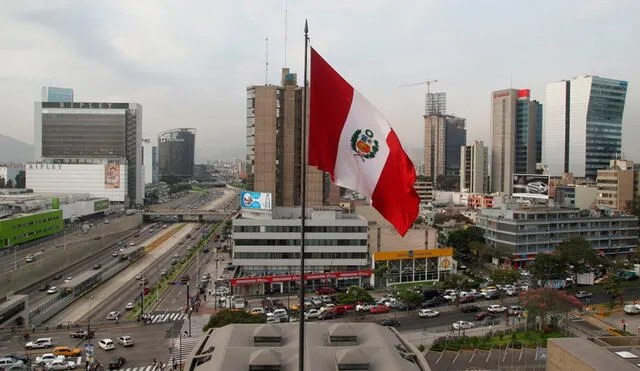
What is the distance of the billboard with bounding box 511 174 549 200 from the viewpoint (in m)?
42.1

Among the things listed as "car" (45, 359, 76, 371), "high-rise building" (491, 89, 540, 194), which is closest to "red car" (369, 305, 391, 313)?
"car" (45, 359, 76, 371)

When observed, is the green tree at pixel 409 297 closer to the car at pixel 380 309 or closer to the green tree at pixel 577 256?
the car at pixel 380 309

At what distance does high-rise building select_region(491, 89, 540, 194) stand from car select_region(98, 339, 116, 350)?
74.6 m

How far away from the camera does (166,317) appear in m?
26.5

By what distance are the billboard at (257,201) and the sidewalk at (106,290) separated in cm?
972

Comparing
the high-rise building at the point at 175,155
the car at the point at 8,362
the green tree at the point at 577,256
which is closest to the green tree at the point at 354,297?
the green tree at the point at 577,256

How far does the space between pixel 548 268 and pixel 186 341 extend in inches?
894

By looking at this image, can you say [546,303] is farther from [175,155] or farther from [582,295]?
[175,155]

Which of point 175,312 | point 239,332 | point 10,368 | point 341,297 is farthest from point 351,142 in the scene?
point 175,312

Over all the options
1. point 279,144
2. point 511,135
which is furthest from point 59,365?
point 511,135

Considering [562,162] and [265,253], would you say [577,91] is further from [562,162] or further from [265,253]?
[265,253]

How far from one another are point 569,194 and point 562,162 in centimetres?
2201

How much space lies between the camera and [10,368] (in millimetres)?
18031

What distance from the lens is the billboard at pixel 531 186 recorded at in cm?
4206
